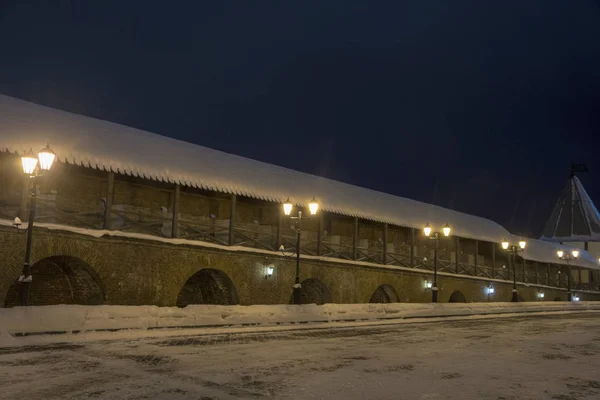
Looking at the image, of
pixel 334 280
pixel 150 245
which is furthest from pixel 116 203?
pixel 334 280

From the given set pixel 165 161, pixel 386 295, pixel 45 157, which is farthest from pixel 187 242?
pixel 386 295

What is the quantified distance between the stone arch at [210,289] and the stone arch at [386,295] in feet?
37.3

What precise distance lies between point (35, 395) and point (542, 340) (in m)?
13.4

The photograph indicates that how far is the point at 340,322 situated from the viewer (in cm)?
2158

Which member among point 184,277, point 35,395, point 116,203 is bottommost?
point 35,395

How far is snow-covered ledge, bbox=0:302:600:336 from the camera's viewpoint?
1355 centimetres

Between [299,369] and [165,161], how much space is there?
14.2 meters

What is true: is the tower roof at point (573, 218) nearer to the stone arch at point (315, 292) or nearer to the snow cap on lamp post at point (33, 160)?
the stone arch at point (315, 292)

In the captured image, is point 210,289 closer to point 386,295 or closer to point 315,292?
point 315,292

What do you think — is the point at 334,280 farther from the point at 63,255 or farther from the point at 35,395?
the point at 35,395

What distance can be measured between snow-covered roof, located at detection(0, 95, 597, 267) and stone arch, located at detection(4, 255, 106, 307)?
3.92m

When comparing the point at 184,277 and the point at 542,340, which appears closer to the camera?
the point at 542,340

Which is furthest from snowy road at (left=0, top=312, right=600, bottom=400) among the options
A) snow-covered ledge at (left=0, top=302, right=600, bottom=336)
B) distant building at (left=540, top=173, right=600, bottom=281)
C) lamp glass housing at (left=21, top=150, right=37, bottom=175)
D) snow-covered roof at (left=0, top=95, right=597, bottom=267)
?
distant building at (left=540, top=173, right=600, bottom=281)

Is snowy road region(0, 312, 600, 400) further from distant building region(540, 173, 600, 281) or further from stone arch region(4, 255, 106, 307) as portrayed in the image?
distant building region(540, 173, 600, 281)
